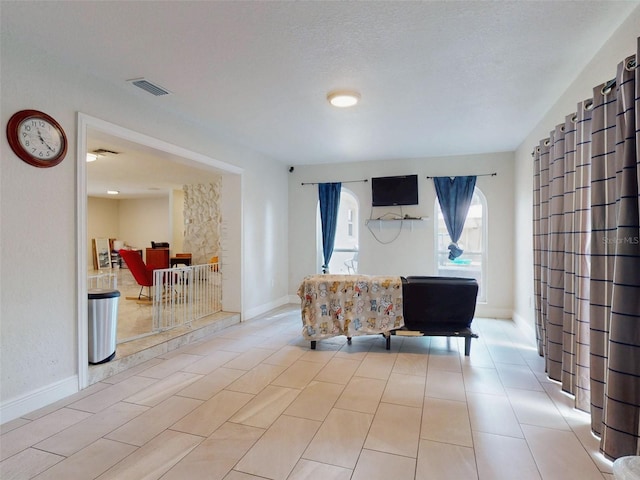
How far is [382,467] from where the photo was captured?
1912mm

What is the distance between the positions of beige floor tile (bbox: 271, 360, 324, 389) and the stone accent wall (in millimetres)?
5758

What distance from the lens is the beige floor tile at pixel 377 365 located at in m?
3.21

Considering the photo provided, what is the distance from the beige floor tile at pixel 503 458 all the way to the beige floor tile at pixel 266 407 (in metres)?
1.36

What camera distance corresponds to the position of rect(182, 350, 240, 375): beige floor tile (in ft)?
10.8

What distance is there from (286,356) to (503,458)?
2.25 meters

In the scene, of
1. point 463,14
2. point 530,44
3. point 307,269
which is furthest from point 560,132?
point 307,269

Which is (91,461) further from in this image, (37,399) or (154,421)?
(37,399)

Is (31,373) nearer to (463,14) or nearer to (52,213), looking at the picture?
(52,213)

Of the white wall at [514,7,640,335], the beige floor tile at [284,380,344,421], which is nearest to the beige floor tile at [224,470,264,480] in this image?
the beige floor tile at [284,380,344,421]

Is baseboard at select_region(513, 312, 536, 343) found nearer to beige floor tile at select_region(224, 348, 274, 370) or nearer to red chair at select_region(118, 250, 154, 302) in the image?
beige floor tile at select_region(224, 348, 274, 370)

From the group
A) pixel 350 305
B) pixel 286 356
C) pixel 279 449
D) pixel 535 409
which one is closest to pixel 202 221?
pixel 286 356

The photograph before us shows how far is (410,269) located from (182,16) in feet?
16.4

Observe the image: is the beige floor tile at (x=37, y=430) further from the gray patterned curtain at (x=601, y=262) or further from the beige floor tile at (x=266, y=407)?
the gray patterned curtain at (x=601, y=262)

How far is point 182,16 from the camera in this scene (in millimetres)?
2086
